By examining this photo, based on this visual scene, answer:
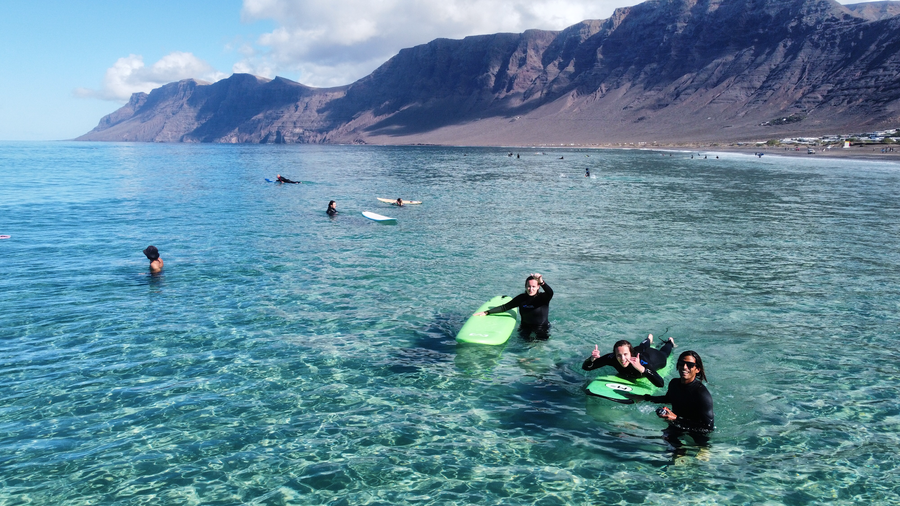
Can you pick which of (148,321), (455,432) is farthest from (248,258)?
(455,432)

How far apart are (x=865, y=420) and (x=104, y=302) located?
1770 centimetres

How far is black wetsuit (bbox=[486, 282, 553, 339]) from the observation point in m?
13.2

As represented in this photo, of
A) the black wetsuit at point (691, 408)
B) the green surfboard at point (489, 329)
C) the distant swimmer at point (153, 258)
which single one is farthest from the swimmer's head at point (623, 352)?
the distant swimmer at point (153, 258)

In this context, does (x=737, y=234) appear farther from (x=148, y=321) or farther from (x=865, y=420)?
(x=148, y=321)

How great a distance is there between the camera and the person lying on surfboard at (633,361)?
1008 centimetres

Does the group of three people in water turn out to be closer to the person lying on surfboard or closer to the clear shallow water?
the person lying on surfboard

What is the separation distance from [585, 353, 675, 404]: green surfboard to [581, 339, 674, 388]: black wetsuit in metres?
0.11

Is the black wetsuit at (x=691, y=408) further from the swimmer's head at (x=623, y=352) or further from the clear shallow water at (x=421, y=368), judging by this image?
the swimmer's head at (x=623, y=352)

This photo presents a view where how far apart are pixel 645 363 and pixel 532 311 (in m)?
3.16

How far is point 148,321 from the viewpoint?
14273 millimetres

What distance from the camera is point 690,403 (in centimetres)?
887

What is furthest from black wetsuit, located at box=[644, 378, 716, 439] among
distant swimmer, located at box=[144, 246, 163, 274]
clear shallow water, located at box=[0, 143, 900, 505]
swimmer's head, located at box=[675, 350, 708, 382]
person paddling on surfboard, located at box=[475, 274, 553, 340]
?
distant swimmer, located at box=[144, 246, 163, 274]

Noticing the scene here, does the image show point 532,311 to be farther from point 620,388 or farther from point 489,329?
point 620,388

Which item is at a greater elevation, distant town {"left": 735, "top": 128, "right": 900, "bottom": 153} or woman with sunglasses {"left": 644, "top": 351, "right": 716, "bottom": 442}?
distant town {"left": 735, "top": 128, "right": 900, "bottom": 153}
